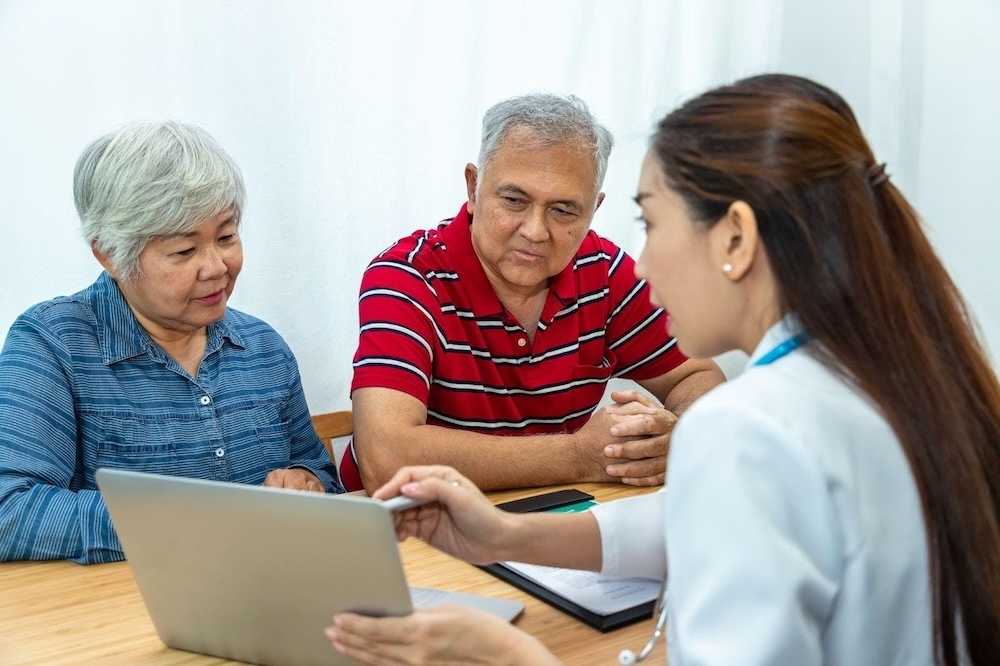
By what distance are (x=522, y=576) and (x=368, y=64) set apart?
4.83ft

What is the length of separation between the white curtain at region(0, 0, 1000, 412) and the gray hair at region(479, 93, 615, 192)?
→ 0.13 meters

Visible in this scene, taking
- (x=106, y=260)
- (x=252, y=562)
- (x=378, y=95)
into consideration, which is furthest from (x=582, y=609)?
(x=378, y=95)

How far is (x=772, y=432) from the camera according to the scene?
853 mm

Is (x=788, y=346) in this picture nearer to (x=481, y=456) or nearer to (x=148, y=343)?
(x=481, y=456)

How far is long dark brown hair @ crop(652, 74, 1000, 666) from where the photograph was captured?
91cm

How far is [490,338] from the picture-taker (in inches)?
83.4

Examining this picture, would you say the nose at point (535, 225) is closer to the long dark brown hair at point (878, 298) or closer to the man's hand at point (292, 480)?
the man's hand at point (292, 480)

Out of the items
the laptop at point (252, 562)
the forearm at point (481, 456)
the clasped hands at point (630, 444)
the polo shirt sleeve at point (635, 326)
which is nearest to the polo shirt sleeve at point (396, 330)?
the forearm at point (481, 456)

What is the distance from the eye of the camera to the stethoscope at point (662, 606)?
3.14ft

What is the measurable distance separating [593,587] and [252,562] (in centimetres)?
46

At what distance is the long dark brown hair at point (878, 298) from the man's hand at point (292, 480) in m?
1.03

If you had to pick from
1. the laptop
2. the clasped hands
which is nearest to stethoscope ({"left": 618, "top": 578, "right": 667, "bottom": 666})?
the laptop

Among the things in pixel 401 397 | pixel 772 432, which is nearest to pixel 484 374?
pixel 401 397

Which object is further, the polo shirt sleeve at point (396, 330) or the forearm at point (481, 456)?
the polo shirt sleeve at point (396, 330)
